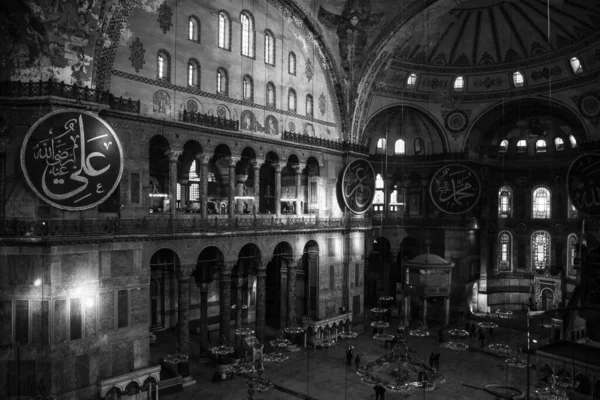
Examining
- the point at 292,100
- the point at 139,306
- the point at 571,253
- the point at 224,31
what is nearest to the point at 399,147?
the point at 292,100

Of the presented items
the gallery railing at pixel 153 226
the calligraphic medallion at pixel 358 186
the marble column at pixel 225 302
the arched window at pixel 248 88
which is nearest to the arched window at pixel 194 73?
the arched window at pixel 248 88

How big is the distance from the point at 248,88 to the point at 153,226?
7448mm

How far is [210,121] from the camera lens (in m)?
18.7

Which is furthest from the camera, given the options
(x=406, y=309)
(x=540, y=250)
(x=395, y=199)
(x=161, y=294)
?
(x=395, y=199)

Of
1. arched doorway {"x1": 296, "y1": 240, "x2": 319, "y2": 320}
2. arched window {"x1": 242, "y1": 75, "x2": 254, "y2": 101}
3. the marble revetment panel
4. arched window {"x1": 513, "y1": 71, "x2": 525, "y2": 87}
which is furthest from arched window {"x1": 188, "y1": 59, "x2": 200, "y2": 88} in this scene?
arched window {"x1": 513, "y1": 71, "x2": 525, "y2": 87}

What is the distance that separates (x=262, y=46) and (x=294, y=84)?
99.6 inches

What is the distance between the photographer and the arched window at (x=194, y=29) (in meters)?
18.3

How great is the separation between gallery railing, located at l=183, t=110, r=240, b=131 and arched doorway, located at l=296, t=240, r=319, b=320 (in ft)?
24.4

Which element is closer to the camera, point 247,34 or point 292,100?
point 247,34

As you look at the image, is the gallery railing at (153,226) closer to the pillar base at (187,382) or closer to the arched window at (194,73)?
the arched window at (194,73)

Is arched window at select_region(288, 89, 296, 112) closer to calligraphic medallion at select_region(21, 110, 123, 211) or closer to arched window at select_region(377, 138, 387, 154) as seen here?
arched window at select_region(377, 138, 387, 154)

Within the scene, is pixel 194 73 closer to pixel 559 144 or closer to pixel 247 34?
pixel 247 34

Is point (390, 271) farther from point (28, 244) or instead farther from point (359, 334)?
point (28, 244)

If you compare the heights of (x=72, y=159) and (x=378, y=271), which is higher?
(x=72, y=159)
